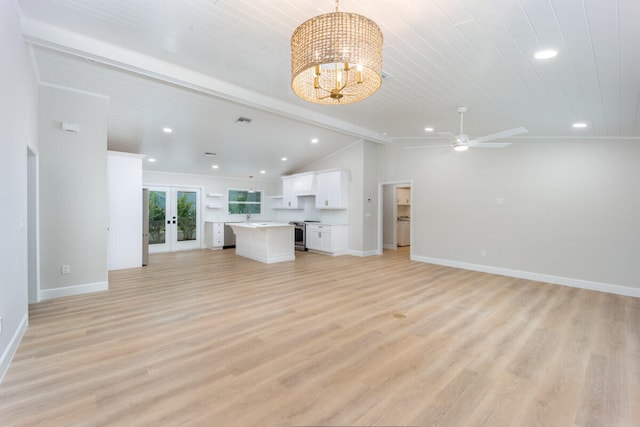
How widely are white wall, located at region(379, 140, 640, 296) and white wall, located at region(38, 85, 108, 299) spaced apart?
631cm

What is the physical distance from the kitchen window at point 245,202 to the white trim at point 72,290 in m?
5.66

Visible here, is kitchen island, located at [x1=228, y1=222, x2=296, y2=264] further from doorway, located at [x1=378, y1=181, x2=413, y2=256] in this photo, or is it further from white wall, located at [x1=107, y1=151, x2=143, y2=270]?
doorway, located at [x1=378, y1=181, x2=413, y2=256]

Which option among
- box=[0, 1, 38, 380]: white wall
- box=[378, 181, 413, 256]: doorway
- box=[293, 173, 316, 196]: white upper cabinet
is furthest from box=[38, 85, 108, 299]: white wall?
box=[378, 181, 413, 256]: doorway

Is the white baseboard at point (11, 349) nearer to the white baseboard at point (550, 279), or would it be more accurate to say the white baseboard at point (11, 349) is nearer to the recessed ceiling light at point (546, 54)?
the recessed ceiling light at point (546, 54)

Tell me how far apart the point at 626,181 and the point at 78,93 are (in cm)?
830

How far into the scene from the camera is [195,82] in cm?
370

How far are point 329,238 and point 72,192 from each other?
537 cm

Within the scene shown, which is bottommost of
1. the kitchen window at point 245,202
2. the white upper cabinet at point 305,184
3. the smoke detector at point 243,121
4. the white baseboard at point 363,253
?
the white baseboard at point 363,253

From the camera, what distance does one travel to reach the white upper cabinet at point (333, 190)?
7.88 meters

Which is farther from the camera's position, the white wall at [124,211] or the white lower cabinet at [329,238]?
the white lower cabinet at [329,238]

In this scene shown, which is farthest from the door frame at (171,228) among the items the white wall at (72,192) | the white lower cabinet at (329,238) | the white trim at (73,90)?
the white trim at (73,90)

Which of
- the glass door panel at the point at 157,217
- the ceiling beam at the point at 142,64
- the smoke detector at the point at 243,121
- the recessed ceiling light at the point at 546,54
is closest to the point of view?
the recessed ceiling light at the point at 546,54

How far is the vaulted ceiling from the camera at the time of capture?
7.16 feet

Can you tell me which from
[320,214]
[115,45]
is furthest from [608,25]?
[320,214]
